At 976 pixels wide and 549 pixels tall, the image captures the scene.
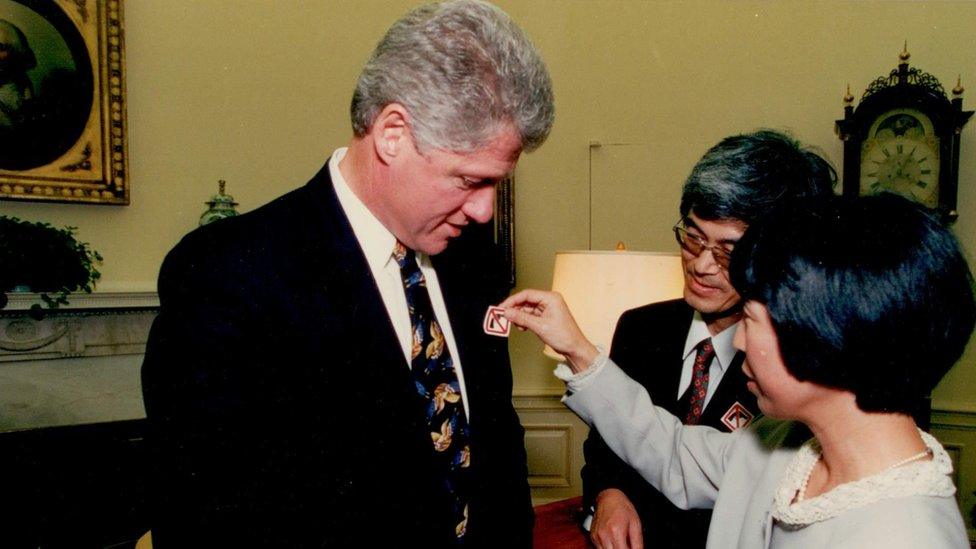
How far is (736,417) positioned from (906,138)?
9.02 ft

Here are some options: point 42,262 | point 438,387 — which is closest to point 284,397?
point 438,387

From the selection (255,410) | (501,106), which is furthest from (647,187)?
(255,410)

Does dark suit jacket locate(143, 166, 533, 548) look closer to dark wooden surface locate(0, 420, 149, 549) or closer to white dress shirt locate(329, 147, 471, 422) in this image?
white dress shirt locate(329, 147, 471, 422)

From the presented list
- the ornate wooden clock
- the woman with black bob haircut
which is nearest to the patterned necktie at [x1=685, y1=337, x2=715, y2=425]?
the woman with black bob haircut

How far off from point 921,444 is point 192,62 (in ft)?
12.7

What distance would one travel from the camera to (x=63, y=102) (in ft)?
10.8

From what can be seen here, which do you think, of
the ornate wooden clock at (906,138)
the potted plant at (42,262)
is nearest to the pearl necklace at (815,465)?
the ornate wooden clock at (906,138)

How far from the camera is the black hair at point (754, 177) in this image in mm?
1518

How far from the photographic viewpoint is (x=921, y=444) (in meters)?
0.99

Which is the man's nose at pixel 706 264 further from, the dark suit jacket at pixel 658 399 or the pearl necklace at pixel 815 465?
the pearl necklace at pixel 815 465

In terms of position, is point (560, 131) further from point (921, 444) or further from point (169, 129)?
point (921, 444)

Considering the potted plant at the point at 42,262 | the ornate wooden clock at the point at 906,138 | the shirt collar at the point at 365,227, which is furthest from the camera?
the ornate wooden clock at the point at 906,138

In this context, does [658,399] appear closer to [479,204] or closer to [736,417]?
[736,417]

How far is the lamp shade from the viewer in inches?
91.9
